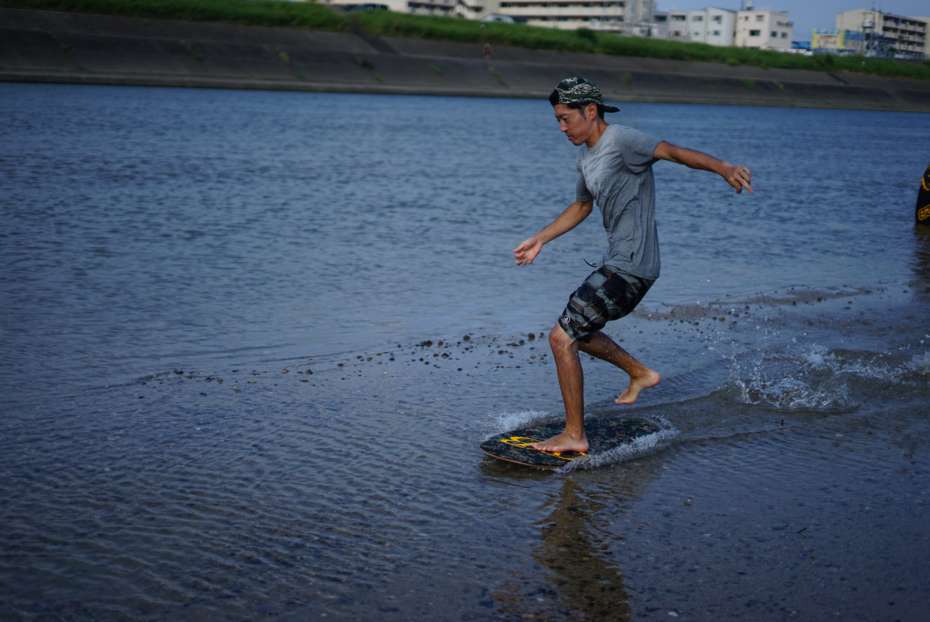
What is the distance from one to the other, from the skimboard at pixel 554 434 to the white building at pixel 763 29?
550 ft

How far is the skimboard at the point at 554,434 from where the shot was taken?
5953mm

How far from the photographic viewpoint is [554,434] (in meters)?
6.28

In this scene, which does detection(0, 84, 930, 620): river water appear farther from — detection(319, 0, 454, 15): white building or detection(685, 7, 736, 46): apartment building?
detection(685, 7, 736, 46): apartment building

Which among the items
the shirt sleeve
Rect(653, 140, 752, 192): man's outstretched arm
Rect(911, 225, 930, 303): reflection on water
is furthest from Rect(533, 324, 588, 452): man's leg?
Rect(911, 225, 930, 303): reflection on water

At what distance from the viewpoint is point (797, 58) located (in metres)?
102

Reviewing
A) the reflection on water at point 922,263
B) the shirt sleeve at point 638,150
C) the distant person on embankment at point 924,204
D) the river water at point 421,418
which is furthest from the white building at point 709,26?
the shirt sleeve at point 638,150

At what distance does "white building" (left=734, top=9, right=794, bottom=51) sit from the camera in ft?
548

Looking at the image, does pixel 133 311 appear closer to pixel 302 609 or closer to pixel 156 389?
pixel 156 389

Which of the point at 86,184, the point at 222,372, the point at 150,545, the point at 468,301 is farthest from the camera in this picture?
the point at 86,184

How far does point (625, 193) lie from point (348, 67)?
60.9 meters

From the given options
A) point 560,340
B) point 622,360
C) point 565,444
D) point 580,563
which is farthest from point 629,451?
point 580,563

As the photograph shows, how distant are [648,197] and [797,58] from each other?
103 metres

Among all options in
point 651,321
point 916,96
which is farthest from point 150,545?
point 916,96

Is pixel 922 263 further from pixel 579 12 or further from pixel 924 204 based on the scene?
pixel 579 12
